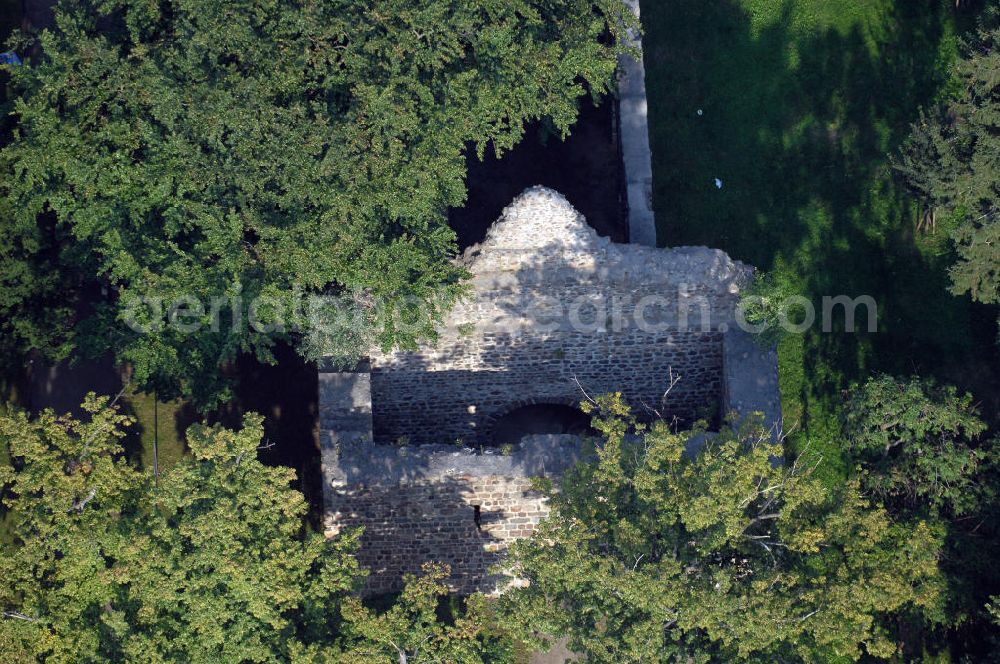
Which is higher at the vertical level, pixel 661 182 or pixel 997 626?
pixel 661 182

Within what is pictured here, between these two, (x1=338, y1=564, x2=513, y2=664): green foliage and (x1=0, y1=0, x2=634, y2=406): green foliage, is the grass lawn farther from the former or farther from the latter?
(x1=338, y1=564, x2=513, y2=664): green foliage

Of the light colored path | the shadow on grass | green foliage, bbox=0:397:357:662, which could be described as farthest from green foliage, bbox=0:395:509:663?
the shadow on grass

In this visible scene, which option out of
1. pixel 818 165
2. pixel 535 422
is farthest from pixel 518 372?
pixel 818 165

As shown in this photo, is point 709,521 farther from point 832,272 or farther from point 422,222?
point 832,272

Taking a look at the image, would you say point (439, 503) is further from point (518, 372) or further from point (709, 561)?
point (709, 561)

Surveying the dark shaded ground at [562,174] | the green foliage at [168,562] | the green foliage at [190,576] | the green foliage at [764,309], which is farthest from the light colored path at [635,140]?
the green foliage at [168,562]

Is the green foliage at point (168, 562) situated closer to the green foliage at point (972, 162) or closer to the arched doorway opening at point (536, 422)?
the arched doorway opening at point (536, 422)

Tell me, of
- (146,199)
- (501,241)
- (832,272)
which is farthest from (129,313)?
(832,272)
